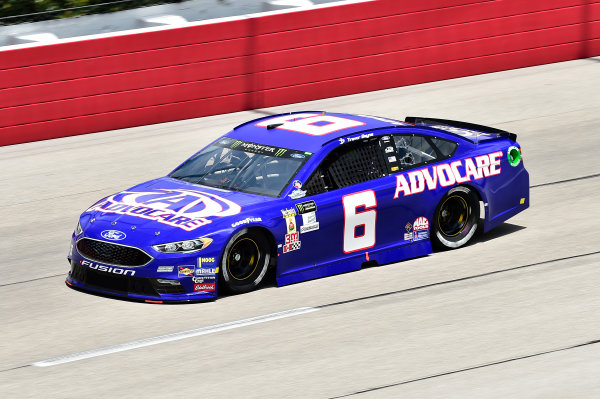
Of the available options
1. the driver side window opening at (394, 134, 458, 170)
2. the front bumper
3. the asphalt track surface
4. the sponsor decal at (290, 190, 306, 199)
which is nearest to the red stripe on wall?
the asphalt track surface

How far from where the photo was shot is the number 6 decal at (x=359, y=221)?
9.54 m

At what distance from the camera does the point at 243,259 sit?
9.05 m

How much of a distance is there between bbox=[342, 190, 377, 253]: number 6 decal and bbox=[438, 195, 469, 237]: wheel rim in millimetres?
951

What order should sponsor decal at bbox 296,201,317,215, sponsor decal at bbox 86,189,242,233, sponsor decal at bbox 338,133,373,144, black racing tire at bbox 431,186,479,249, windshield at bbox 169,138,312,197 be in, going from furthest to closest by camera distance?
black racing tire at bbox 431,186,479,249 < sponsor decal at bbox 338,133,373,144 < windshield at bbox 169,138,312,197 < sponsor decal at bbox 296,201,317,215 < sponsor decal at bbox 86,189,242,233

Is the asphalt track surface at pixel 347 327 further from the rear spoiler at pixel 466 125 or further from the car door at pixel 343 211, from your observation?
the rear spoiler at pixel 466 125

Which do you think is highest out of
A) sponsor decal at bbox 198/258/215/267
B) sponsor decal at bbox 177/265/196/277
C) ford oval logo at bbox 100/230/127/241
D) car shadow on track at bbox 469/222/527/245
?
ford oval logo at bbox 100/230/127/241

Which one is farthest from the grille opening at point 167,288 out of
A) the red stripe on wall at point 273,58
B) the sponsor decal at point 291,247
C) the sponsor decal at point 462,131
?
the red stripe on wall at point 273,58

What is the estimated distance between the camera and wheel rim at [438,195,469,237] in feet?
34.2

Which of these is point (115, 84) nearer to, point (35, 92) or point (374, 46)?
point (35, 92)

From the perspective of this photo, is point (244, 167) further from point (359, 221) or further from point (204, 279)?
point (204, 279)

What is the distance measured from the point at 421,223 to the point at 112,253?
299 centimetres

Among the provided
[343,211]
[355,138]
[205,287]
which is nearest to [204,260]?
[205,287]

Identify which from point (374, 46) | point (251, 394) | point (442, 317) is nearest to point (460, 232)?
point (442, 317)

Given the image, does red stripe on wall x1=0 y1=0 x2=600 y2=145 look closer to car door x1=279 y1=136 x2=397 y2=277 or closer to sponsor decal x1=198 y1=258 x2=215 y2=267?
car door x1=279 y1=136 x2=397 y2=277
